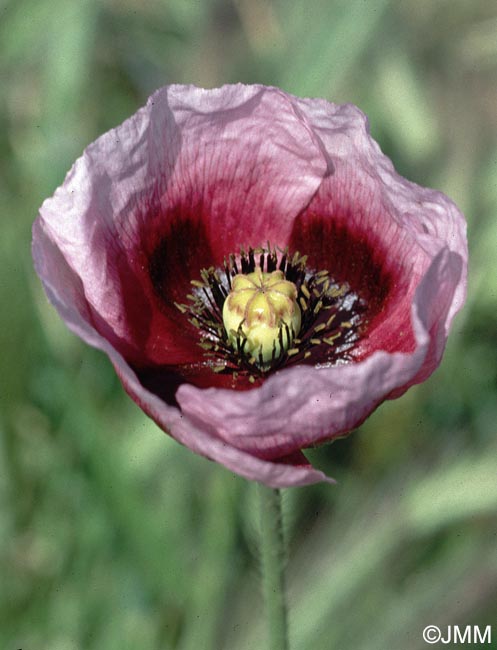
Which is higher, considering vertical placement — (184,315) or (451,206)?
(451,206)

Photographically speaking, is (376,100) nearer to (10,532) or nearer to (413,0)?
(413,0)

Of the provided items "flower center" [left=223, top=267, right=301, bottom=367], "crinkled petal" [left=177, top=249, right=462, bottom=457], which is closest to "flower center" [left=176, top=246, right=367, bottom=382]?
"flower center" [left=223, top=267, right=301, bottom=367]

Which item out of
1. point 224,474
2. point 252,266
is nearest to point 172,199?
point 252,266

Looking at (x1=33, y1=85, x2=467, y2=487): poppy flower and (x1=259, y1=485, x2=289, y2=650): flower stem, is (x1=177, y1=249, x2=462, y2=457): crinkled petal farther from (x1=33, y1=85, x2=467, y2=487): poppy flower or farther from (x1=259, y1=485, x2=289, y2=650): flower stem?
(x1=259, y1=485, x2=289, y2=650): flower stem

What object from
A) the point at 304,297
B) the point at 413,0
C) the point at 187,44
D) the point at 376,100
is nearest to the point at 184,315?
the point at 304,297

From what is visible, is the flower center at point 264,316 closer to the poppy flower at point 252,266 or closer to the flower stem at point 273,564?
the poppy flower at point 252,266

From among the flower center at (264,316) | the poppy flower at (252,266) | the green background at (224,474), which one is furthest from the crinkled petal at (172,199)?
the green background at (224,474)

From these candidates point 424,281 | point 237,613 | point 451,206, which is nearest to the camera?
point 424,281
